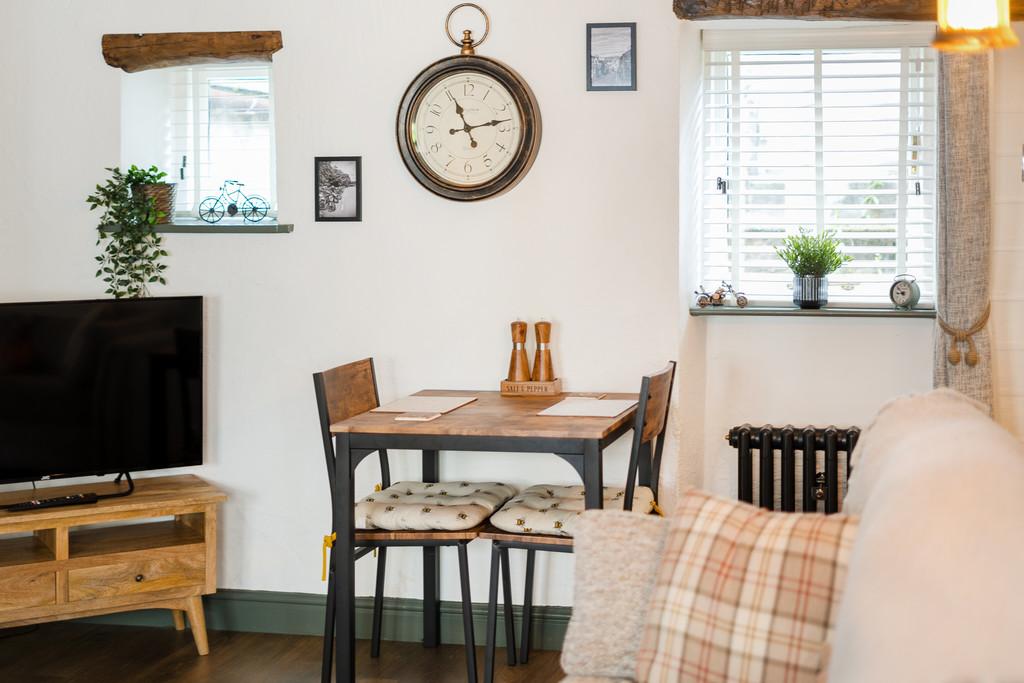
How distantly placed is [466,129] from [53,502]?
5.68 ft

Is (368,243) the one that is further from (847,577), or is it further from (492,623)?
(847,577)

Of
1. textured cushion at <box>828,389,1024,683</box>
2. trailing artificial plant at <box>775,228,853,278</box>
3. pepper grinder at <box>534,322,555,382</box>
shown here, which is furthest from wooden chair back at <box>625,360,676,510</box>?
textured cushion at <box>828,389,1024,683</box>

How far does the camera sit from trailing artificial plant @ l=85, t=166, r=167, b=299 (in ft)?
12.1

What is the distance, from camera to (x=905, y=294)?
375cm

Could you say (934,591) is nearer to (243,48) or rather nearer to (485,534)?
(485,534)

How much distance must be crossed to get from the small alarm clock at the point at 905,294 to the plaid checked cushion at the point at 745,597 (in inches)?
84.8

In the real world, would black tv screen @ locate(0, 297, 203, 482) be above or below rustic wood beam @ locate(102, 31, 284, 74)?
below

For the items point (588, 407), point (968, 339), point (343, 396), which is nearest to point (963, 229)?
point (968, 339)

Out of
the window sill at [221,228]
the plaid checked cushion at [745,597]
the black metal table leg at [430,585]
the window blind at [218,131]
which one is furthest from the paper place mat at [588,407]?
the window blind at [218,131]

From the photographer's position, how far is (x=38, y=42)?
12.4ft

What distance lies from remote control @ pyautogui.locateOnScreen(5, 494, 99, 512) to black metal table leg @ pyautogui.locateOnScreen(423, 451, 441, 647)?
1039 millimetres

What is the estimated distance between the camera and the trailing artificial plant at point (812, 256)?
12.3 feet

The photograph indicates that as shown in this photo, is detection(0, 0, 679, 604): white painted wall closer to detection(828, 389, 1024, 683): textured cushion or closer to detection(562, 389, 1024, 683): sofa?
detection(562, 389, 1024, 683): sofa

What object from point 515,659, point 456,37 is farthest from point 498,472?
point 456,37
